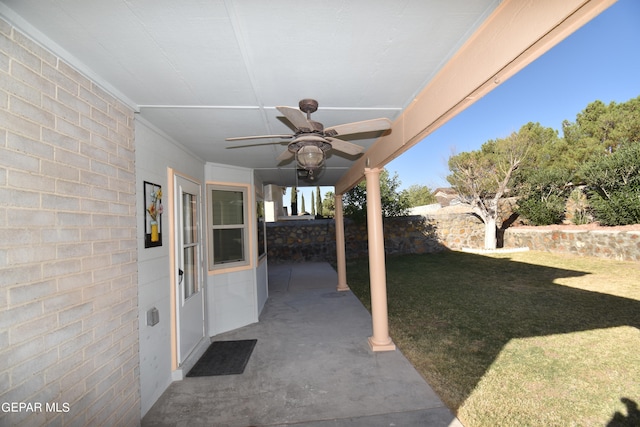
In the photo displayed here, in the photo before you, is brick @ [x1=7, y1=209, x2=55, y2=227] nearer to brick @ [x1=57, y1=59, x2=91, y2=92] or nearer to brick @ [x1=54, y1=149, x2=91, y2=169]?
brick @ [x1=54, y1=149, x2=91, y2=169]

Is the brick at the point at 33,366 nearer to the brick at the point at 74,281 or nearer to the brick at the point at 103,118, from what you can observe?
the brick at the point at 74,281

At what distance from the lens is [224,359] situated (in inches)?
131

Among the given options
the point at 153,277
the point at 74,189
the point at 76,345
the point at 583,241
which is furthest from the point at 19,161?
the point at 583,241

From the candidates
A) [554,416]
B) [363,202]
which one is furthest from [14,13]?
[363,202]

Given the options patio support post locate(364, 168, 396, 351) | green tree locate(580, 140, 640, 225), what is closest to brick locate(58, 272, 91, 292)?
patio support post locate(364, 168, 396, 351)

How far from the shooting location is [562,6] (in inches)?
37.9

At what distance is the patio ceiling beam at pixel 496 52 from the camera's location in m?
0.99

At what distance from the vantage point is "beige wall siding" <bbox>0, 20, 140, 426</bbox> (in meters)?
1.28

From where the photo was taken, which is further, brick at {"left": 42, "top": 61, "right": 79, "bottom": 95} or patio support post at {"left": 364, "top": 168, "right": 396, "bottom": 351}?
patio support post at {"left": 364, "top": 168, "right": 396, "bottom": 351}

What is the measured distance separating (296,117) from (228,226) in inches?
118

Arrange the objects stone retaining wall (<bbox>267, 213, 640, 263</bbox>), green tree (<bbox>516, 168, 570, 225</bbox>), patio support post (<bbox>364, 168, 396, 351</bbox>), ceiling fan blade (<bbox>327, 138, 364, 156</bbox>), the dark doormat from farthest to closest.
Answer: green tree (<bbox>516, 168, 570, 225</bbox>) → stone retaining wall (<bbox>267, 213, 640, 263</bbox>) → patio support post (<bbox>364, 168, 396, 351</bbox>) → the dark doormat → ceiling fan blade (<bbox>327, 138, 364, 156</bbox>)

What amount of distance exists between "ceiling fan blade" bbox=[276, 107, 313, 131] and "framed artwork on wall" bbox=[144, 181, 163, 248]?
159cm

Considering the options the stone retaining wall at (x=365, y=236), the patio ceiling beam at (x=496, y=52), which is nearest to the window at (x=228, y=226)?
the patio ceiling beam at (x=496, y=52)

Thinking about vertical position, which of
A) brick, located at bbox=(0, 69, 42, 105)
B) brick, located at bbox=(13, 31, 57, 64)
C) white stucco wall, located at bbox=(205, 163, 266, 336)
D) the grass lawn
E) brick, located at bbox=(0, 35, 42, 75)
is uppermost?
brick, located at bbox=(13, 31, 57, 64)
